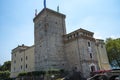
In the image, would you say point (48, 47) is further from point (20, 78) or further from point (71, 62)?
point (20, 78)

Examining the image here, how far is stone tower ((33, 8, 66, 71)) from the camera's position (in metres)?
31.4

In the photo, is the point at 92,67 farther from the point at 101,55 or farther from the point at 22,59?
the point at 22,59

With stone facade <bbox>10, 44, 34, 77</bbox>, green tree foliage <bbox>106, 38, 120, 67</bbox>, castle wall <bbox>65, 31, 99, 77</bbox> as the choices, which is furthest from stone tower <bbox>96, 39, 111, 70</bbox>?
stone facade <bbox>10, 44, 34, 77</bbox>

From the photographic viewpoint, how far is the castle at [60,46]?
99.9 ft

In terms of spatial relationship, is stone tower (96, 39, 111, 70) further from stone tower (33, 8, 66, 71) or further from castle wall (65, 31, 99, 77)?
stone tower (33, 8, 66, 71)

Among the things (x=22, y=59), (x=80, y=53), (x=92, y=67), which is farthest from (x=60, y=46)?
(x=22, y=59)

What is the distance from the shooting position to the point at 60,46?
3391 centimetres

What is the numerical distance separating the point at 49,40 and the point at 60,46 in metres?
3.40

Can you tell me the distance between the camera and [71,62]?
31.9 m

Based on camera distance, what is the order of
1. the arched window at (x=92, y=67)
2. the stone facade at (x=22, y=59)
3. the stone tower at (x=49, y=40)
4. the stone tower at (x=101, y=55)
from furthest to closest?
the stone facade at (x=22, y=59) < the stone tower at (x=101, y=55) < the stone tower at (x=49, y=40) < the arched window at (x=92, y=67)

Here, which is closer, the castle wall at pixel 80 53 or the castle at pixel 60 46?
the castle wall at pixel 80 53

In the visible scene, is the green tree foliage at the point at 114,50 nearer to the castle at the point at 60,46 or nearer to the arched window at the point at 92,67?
the castle at the point at 60,46

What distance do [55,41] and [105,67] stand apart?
17041 mm

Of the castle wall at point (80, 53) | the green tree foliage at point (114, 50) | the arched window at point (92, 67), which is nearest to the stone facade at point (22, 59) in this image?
the castle wall at point (80, 53)
